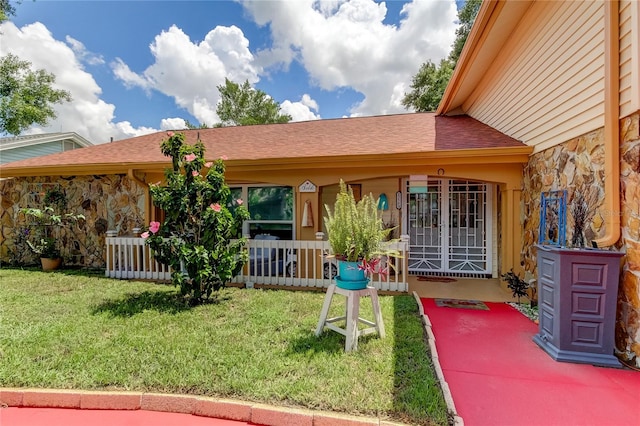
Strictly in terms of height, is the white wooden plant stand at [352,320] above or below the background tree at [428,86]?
below

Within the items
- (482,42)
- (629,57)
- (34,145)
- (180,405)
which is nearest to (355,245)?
(180,405)

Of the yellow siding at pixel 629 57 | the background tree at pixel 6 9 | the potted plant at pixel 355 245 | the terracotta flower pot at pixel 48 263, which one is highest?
the background tree at pixel 6 9

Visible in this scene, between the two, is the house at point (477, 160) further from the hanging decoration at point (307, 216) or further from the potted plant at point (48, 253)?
the potted plant at point (48, 253)

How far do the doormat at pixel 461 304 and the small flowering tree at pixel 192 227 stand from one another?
358cm

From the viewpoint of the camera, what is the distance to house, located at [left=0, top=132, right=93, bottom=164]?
15602 mm

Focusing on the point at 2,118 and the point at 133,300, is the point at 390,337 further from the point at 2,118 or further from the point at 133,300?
the point at 2,118

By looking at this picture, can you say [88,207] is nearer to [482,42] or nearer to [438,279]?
[438,279]

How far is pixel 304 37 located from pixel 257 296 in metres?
11.5

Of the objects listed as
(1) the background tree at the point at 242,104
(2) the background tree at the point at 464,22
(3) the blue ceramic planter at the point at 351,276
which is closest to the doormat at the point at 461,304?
(3) the blue ceramic planter at the point at 351,276

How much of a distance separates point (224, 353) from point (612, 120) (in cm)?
484

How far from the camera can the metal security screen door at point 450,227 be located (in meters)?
7.21

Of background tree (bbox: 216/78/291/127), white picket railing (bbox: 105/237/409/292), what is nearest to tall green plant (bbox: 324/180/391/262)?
white picket railing (bbox: 105/237/409/292)

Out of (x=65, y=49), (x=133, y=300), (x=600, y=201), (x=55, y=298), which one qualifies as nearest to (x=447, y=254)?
(x=600, y=201)

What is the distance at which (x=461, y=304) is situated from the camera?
508cm
